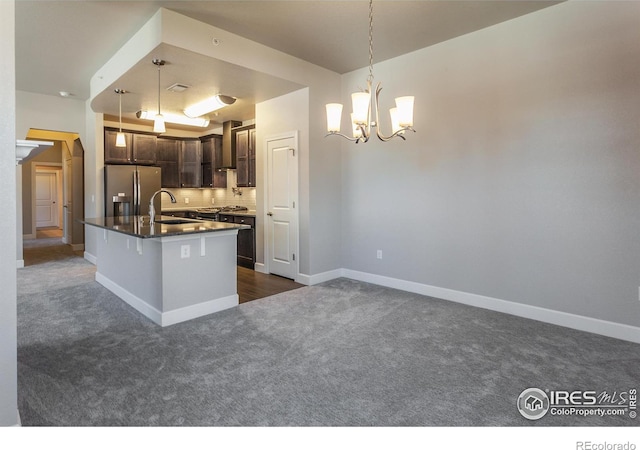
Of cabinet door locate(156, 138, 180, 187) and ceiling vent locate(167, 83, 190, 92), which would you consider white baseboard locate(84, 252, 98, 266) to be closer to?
cabinet door locate(156, 138, 180, 187)

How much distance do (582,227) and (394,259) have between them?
2.03 m

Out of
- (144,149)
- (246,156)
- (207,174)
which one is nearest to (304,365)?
(246,156)

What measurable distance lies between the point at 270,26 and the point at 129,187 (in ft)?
13.7

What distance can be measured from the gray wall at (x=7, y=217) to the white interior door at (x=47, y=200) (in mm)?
12953

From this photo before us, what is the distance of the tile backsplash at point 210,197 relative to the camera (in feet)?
24.3

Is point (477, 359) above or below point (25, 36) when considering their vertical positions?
below

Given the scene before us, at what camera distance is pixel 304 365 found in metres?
2.58

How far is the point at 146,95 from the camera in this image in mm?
5031

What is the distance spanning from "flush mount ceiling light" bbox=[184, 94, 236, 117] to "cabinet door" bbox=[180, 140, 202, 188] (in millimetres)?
2102

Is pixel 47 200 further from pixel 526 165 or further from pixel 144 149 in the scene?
pixel 526 165
